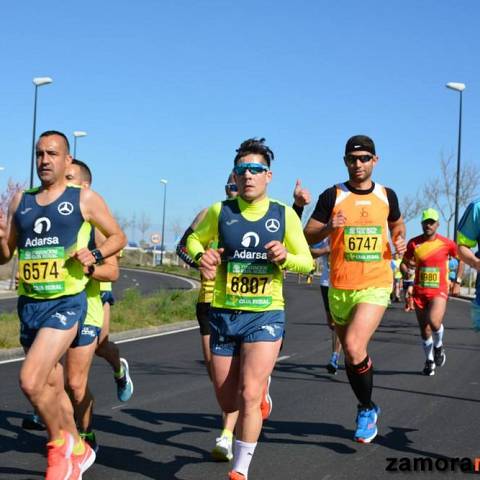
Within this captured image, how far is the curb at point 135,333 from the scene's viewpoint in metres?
12.3

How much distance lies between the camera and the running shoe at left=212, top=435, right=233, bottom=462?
20.0 ft

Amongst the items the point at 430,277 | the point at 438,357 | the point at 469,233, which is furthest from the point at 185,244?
the point at 438,357

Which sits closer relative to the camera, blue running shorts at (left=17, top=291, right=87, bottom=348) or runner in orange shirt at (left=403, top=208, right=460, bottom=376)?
blue running shorts at (left=17, top=291, right=87, bottom=348)

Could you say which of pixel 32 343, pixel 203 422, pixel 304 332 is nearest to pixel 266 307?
pixel 32 343

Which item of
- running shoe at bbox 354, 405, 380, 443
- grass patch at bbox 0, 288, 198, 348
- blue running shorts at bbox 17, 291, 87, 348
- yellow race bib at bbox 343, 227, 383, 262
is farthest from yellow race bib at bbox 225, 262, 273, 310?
grass patch at bbox 0, 288, 198, 348

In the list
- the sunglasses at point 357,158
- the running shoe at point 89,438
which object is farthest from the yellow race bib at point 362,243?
the running shoe at point 89,438

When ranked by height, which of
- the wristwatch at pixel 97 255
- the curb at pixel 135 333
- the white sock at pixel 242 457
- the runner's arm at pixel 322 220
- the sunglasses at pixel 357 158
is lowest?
the curb at pixel 135 333

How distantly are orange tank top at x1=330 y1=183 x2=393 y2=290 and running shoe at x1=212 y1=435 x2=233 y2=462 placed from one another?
171cm

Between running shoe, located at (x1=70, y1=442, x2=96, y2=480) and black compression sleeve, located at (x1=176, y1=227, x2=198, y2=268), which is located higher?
black compression sleeve, located at (x1=176, y1=227, x2=198, y2=268)

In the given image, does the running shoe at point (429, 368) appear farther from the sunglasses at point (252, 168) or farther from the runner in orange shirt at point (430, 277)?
the sunglasses at point (252, 168)

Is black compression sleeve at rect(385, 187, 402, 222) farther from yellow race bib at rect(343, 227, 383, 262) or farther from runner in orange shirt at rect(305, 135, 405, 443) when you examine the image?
yellow race bib at rect(343, 227, 383, 262)

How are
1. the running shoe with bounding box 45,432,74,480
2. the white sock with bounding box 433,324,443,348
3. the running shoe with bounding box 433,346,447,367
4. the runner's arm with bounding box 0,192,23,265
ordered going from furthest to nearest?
the running shoe with bounding box 433,346,447,367, the white sock with bounding box 433,324,443,348, the runner's arm with bounding box 0,192,23,265, the running shoe with bounding box 45,432,74,480

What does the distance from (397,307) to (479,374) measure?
16.8m

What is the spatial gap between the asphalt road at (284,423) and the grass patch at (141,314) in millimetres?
3341
